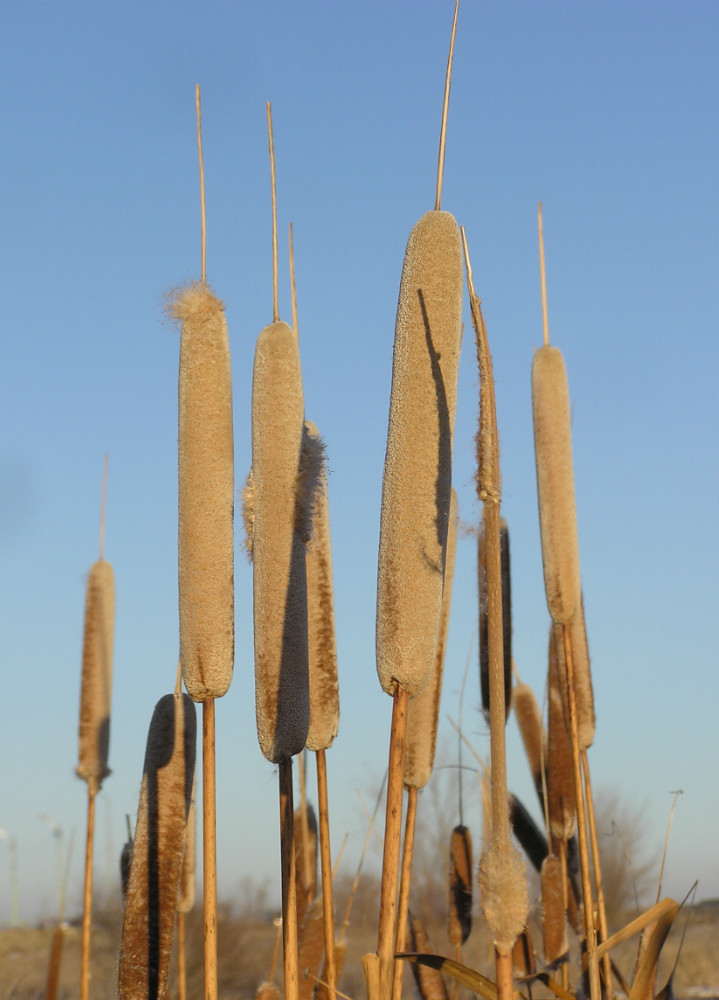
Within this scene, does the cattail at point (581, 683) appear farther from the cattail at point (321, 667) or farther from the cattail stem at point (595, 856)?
the cattail at point (321, 667)

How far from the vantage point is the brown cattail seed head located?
13.5 feet

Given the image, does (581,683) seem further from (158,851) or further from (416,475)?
(416,475)

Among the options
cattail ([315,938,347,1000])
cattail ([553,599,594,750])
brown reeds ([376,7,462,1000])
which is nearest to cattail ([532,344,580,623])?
cattail ([553,599,594,750])

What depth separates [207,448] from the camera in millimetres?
4301

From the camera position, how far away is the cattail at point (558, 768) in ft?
20.3

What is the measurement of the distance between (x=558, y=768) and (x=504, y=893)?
362cm

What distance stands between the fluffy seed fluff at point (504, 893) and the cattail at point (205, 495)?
158 cm

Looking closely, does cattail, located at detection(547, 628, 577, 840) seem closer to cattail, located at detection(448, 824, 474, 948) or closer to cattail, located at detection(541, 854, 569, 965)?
cattail, located at detection(541, 854, 569, 965)

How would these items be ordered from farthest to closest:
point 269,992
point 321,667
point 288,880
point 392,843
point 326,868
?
point 269,992
point 321,667
point 326,868
point 288,880
point 392,843

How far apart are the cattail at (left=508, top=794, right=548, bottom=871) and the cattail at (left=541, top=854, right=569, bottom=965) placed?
0.60 meters

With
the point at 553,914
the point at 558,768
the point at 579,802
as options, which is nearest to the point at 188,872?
the point at 553,914

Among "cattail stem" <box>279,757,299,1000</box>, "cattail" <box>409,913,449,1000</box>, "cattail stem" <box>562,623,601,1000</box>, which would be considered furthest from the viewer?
"cattail" <box>409,913,449,1000</box>

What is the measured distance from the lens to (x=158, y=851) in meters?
4.69

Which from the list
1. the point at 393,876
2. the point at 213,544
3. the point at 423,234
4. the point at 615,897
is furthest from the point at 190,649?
the point at 615,897
